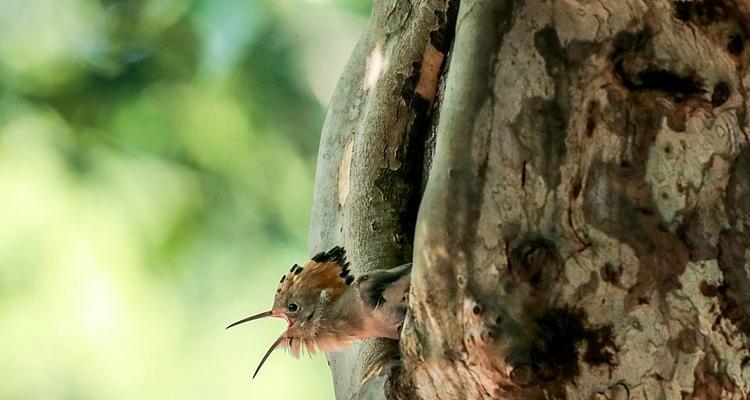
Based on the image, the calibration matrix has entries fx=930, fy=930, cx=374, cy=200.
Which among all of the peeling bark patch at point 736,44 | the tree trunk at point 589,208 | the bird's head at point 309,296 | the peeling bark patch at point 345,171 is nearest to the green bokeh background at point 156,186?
the peeling bark patch at point 345,171

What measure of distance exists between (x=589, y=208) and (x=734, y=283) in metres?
0.16

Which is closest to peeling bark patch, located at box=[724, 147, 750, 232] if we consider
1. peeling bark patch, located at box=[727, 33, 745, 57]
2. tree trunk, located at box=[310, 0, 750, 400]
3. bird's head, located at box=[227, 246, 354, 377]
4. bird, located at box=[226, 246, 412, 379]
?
tree trunk, located at box=[310, 0, 750, 400]

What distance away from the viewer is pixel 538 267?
0.98 meters

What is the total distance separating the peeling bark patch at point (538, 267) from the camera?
975mm

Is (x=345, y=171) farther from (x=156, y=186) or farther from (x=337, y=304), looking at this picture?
(x=156, y=186)

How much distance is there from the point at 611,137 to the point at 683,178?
0.09m

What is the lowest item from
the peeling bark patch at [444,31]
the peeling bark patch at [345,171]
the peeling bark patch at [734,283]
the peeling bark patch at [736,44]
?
the peeling bark patch at [734,283]

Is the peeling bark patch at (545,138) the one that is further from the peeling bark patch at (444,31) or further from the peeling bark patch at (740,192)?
the peeling bark patch at (444,31)

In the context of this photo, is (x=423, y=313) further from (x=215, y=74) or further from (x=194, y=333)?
(x=215, y=74)

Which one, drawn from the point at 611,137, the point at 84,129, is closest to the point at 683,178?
the point at 611,137

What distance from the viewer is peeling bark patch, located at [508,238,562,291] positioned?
97 cm

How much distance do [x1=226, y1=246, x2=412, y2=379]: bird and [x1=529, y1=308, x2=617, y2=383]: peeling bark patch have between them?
0.28 m

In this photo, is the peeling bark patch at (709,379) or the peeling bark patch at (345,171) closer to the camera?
the peeling bark patch at (709,379)

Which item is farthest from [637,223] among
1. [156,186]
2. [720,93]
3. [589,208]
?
[156,186]
